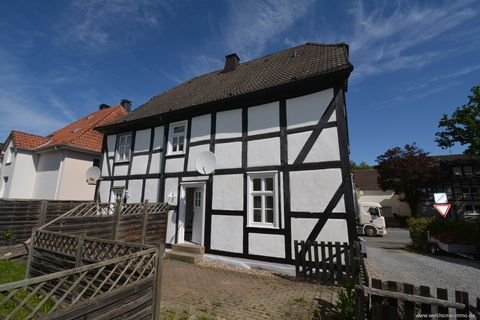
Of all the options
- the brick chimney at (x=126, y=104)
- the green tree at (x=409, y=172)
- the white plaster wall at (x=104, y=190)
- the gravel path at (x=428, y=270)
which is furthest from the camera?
the green tree at (x=409, y=172)

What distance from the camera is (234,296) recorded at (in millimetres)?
4910

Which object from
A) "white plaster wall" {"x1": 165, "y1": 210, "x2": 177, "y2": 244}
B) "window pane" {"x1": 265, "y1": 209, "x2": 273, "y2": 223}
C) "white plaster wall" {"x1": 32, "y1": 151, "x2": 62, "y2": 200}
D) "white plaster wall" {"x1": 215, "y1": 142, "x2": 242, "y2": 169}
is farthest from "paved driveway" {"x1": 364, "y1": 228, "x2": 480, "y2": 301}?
"white plaster wall" {"x1": 32, "y1": 151, "x2": 62, "y2": 200}

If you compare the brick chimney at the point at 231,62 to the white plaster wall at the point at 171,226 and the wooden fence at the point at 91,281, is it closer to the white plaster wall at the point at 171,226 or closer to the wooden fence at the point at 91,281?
the white plaster wall at the point at 171,226

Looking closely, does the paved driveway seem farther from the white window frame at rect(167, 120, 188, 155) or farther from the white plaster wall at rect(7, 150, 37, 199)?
the white plaster wall at rect(7, 150, 37, 199)

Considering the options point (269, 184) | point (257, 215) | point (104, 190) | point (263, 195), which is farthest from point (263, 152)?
point (104, 190)

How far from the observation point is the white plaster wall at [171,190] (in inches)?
360

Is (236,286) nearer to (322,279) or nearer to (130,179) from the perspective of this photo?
(322,279)

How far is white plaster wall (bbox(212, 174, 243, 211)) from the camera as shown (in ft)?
25.7

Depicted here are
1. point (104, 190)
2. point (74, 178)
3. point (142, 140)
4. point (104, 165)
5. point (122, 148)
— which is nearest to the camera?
point (142, 140)

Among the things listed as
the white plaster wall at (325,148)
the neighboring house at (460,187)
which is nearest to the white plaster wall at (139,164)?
the white plaster wall at (325,148)

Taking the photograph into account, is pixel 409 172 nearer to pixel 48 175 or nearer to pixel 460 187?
pixel 460 187

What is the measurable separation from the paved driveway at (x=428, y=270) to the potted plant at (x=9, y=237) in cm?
1214

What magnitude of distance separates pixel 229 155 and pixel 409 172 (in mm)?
23012

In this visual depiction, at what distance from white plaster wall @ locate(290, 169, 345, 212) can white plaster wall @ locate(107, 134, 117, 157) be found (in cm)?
942
